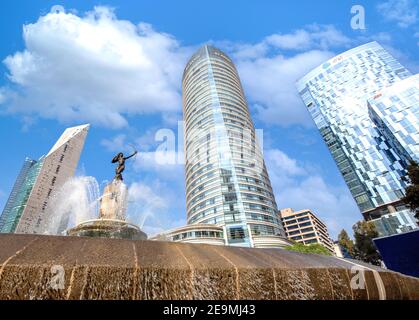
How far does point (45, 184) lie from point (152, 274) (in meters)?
89.9

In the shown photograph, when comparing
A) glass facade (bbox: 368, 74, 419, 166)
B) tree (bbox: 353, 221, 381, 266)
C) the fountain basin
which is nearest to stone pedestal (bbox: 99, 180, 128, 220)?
the fountain basin

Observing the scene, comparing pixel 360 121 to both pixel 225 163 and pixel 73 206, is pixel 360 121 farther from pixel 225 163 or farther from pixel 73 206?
pixel 73 206

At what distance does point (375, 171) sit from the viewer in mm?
53812

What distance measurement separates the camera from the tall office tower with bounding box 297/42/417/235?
51.4 metres

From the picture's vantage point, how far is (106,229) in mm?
8297

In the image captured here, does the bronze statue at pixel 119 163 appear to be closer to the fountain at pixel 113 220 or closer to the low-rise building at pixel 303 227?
the fountain at pixel 113 220

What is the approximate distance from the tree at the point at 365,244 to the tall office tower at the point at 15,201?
91322mm

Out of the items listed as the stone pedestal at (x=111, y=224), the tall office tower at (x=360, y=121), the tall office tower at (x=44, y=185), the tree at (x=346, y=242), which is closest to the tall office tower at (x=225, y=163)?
the tree at (x=346, y=242)

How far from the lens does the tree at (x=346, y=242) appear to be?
30.0 m

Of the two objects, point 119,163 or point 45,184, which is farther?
point 45,184

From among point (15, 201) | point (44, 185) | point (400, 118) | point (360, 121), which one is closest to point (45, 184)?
point (44, 185)
